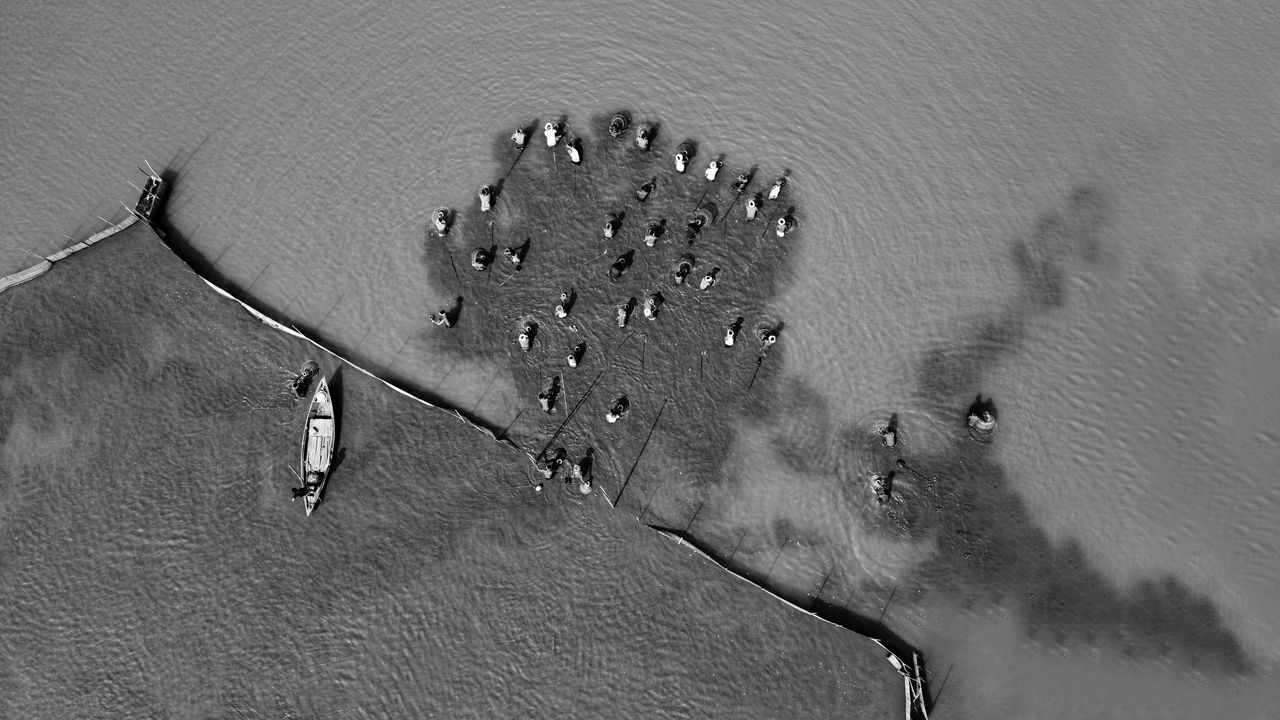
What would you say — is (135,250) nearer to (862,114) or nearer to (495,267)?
(495,267)

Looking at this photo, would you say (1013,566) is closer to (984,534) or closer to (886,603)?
(984,534)

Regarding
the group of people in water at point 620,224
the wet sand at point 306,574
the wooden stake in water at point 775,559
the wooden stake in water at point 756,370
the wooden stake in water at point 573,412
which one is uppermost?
the group of people in water at point 620,224

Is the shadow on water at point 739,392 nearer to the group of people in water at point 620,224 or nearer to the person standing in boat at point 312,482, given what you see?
the group of people in water at point 620,224

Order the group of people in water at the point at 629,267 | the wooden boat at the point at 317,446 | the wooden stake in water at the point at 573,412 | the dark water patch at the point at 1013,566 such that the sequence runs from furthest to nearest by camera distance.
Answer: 1. the wooden stake in water at the point at 573,412
2. the group of people in water at the point at 629,267
3. the wooden boat at the point at 317,446
4. the dark water patch at the point at 1013,566

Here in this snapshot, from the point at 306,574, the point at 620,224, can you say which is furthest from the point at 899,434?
the point at 306,574

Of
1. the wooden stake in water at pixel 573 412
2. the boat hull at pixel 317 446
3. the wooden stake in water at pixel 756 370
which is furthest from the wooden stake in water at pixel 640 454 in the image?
the boat hull at pixel 317 446

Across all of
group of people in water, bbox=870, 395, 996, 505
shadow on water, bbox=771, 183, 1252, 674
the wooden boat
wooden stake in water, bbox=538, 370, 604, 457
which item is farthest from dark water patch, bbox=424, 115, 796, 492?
the wooden boat
